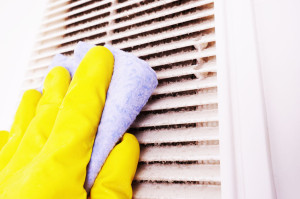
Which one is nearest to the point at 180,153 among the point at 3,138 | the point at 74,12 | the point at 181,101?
the point at 181,101

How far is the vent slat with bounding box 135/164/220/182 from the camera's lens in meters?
0.58

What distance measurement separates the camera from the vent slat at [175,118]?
637mm

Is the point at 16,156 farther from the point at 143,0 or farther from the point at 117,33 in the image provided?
the point at 143,0

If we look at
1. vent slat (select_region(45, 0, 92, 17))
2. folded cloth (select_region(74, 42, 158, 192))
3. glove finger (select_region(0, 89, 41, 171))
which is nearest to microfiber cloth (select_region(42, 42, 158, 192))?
folded cloth (select_region(74, 42, 158, 192))

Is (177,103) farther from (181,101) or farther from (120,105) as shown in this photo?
(120,105)

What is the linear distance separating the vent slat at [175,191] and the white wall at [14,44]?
0.81 m

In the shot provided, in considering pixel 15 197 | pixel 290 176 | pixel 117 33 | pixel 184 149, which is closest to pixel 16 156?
pixel 15 197

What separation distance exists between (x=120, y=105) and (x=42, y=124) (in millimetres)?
227

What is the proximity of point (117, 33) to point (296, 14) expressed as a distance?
0.62 meters

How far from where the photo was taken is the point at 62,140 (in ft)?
1.74

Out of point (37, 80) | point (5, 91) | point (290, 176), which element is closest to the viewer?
point (290, 176)

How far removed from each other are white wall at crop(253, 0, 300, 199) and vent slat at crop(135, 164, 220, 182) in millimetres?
158

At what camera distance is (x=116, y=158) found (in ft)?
1.90

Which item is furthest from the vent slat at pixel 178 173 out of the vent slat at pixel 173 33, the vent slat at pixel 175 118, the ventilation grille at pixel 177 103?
the vent slat at pixel 173 33
